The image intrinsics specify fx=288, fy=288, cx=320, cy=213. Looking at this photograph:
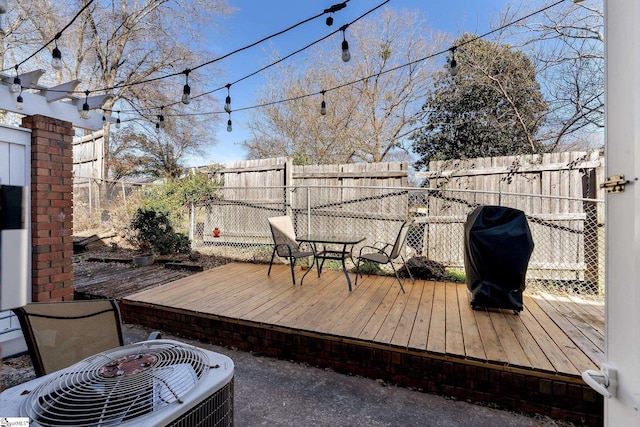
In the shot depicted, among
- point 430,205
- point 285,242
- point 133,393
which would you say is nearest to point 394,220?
point 430,205

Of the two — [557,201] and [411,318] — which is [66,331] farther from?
[557,201]

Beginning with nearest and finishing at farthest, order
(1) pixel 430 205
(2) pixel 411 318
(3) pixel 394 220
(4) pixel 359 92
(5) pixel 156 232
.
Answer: (2) pixel 411 318 → (1) pixel 430 205 → (3) pixel 394 220 → (5) pixel 156 232 → (4) pixel 359 92

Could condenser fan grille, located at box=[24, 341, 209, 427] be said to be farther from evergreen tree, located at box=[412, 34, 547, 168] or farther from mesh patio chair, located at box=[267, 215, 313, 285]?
evergreen tree, located at box=[412, 34, 547, 168]

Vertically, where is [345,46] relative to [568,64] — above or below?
A: below

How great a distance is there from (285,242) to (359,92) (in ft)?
20.9

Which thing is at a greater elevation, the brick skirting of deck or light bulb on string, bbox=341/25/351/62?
light bulb on string, bbox=341/25/351/62

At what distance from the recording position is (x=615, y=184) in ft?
2.77

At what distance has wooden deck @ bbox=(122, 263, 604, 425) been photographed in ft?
6.73

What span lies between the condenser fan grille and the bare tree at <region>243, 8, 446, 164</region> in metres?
7.00

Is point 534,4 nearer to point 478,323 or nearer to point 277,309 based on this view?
point 478,323

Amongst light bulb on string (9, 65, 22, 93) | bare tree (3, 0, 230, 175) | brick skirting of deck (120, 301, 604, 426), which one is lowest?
brick skirting of deck (120, 301, 604, 426)

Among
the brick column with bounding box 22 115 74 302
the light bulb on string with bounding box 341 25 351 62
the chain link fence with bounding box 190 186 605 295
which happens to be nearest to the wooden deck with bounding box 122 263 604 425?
the brick column with bounding box 22 115 74 302

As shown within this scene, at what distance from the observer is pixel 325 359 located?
240 cm

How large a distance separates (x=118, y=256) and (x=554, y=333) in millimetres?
6595
